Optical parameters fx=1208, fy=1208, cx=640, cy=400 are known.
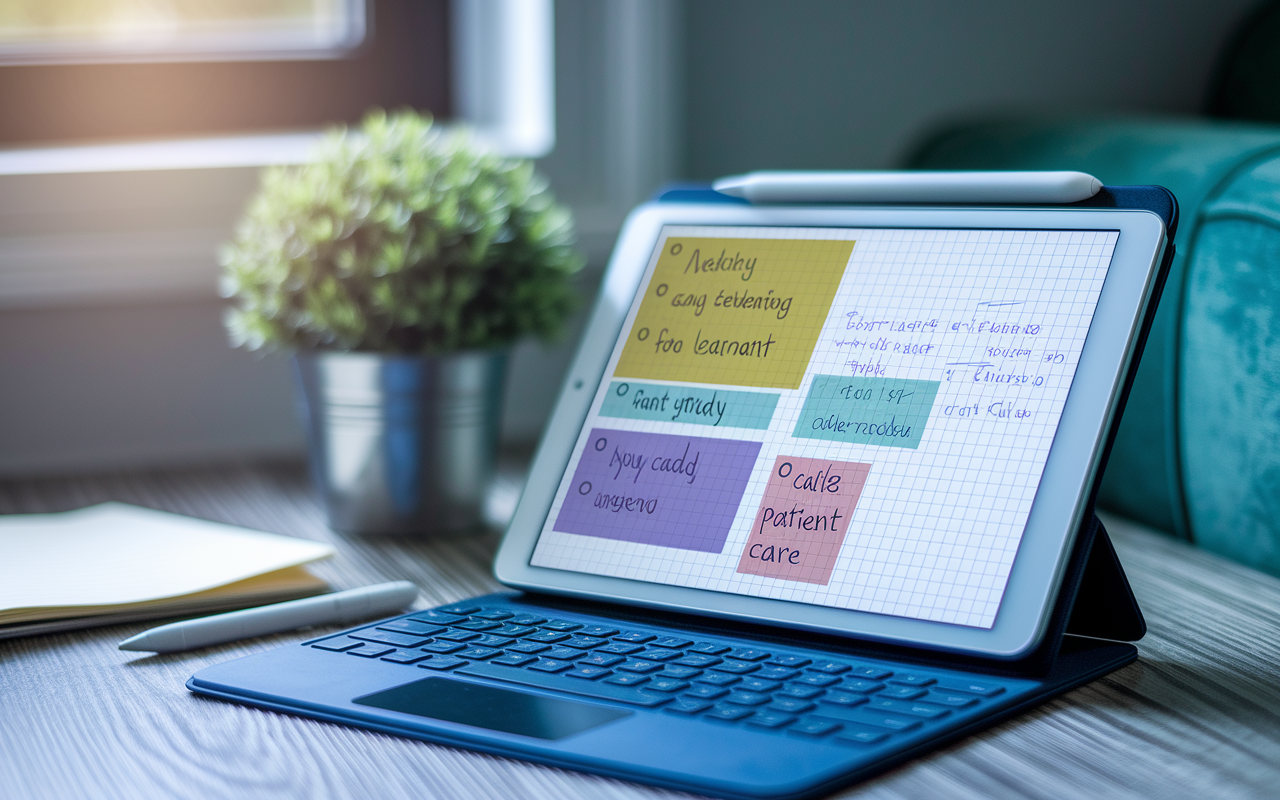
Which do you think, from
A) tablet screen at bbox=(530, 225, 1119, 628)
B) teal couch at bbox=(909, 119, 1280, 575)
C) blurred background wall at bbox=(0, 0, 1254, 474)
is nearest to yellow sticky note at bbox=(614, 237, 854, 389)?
tablet screen at bbox=(530, 225, 1119, 628)

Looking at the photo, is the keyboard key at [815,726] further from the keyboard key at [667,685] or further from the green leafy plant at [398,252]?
the green leafy plant at [398,252]

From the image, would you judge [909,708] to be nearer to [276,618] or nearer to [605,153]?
[276,618]

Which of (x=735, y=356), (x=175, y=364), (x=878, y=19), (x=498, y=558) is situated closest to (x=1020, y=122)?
(x=878, y=19)

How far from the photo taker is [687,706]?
0.49m

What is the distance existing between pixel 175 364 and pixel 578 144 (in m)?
0.44

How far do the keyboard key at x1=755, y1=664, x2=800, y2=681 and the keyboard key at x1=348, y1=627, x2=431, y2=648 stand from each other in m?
0.17

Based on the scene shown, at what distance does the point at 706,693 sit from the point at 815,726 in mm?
57

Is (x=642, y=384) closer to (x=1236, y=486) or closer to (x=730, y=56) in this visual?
(x=1236, y=486)

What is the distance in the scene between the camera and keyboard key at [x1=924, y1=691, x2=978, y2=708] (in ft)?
1.60

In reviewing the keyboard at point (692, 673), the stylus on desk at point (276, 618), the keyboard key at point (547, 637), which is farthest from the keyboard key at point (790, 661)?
the stylus on desk at point (276, 618)

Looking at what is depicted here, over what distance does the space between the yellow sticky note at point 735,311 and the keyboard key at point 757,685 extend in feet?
0.59

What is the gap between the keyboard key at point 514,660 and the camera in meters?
0.55

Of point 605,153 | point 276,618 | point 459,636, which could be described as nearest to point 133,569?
point 276,618

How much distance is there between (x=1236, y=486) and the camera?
748mm
